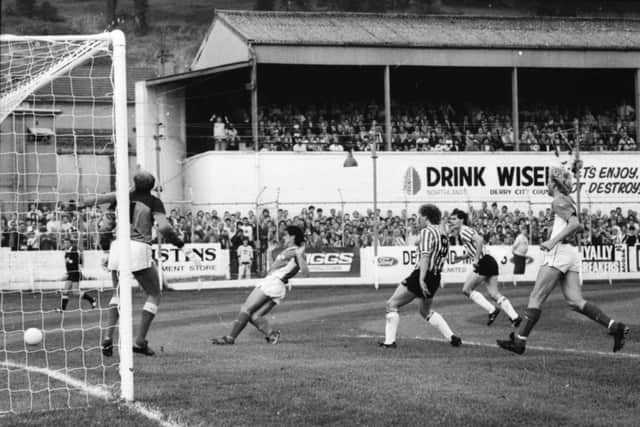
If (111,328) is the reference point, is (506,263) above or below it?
below

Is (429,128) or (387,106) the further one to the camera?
(429,128)

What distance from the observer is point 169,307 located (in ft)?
80.8

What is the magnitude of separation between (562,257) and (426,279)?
2.00 metres

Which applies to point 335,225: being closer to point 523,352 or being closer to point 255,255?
point 255,255

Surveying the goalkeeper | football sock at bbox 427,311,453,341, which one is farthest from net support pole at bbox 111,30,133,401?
football sock at bbox 427,311,453,341

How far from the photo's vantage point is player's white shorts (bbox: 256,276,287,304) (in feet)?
48.1

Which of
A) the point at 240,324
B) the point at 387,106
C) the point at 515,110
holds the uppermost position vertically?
the point at 387,106

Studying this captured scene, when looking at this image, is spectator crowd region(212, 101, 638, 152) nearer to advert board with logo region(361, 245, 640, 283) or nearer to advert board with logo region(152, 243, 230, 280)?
advert board with logo region(152, 243, 230, 280)

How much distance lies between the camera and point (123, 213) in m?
8.93

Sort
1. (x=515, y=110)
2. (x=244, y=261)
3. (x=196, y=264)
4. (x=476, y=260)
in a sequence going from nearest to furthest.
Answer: (x=476, y=260) → (x=196, y=264) → (x=244, y=261) → (x=515, y=110)

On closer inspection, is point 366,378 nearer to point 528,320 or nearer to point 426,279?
point 528,320

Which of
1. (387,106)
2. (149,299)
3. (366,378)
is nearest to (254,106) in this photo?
(387,106)

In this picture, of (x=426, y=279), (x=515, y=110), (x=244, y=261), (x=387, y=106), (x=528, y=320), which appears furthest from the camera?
(x=515, y=110)

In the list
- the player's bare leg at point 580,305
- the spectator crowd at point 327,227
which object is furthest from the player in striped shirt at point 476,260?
the spectator crowd at point 327,227
